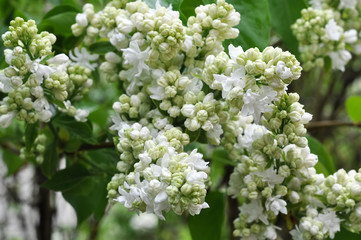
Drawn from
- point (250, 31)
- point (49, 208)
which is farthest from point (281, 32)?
point (49, 208)

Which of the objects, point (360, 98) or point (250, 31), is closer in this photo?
point (250, 31)

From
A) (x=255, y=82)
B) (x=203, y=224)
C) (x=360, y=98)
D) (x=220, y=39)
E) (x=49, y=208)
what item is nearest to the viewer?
(x=255, y=82)

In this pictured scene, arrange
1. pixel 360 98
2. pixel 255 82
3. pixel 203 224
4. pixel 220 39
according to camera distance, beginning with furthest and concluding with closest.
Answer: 1. pixel 360 98
2. pixel 203 224
3. pixel 220 39
4. pixel 255 82

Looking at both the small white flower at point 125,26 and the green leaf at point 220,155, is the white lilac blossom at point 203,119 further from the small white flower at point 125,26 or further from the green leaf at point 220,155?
the green leaf at point 220,155

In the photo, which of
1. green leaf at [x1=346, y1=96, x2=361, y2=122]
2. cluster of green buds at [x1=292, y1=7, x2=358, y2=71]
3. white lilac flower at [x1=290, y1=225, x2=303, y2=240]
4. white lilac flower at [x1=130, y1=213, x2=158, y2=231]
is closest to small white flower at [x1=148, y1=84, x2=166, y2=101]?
white lilac flower at [x1=290, y1=225, x2=303, y2=240]

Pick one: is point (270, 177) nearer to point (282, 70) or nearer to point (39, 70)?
point (282, 70)

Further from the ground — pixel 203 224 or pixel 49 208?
pixel 203 224

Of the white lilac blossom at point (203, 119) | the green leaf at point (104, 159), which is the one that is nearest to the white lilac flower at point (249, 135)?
the white lilac blossom at point (203, 119)

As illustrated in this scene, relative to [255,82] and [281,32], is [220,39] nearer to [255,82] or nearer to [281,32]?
[255,82]
